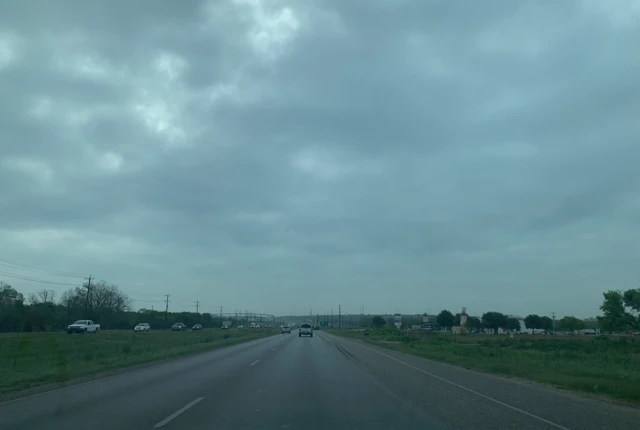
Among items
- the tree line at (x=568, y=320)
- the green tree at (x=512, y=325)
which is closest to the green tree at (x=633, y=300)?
the tree line at (x=568, y=320)

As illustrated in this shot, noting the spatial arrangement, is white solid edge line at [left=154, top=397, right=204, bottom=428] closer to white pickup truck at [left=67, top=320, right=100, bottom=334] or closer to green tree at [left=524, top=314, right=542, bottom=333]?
white pickup truck at [left=67, top=320, right=100, bottom=334]

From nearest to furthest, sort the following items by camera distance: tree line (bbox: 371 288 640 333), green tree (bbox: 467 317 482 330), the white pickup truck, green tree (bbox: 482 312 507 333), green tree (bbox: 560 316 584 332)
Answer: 1. the white pickup truck
2. tree line (bbox: 371 288 640 333)
3. green tree (bbox: 482 312 507 333)
4. green tree (bbox: 467 317 482 330)
5. green tree (bbox: 560 316 584 332)

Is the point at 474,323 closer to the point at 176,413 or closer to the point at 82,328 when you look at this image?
the point at 82,328

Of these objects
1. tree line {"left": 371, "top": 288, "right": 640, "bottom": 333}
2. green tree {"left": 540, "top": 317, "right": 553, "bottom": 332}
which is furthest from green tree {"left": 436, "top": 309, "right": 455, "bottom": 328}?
green tree {"left": 540, "top": 317, "right": 553, "bottom": 332}

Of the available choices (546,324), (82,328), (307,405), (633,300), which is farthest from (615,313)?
(307,405)

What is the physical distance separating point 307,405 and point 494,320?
490ft

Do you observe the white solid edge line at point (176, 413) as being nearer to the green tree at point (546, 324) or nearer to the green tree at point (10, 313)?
the green tree at point (10, 313)

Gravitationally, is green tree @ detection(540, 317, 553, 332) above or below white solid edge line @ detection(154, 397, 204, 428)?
above

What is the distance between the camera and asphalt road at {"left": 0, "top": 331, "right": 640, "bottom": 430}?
11.4m

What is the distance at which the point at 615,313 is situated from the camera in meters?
109

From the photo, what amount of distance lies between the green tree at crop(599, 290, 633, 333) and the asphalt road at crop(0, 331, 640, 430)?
101196 millimetres

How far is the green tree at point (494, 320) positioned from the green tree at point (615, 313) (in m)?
42.5

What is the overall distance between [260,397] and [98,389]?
5.65 m

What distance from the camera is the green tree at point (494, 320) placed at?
5999 inches
